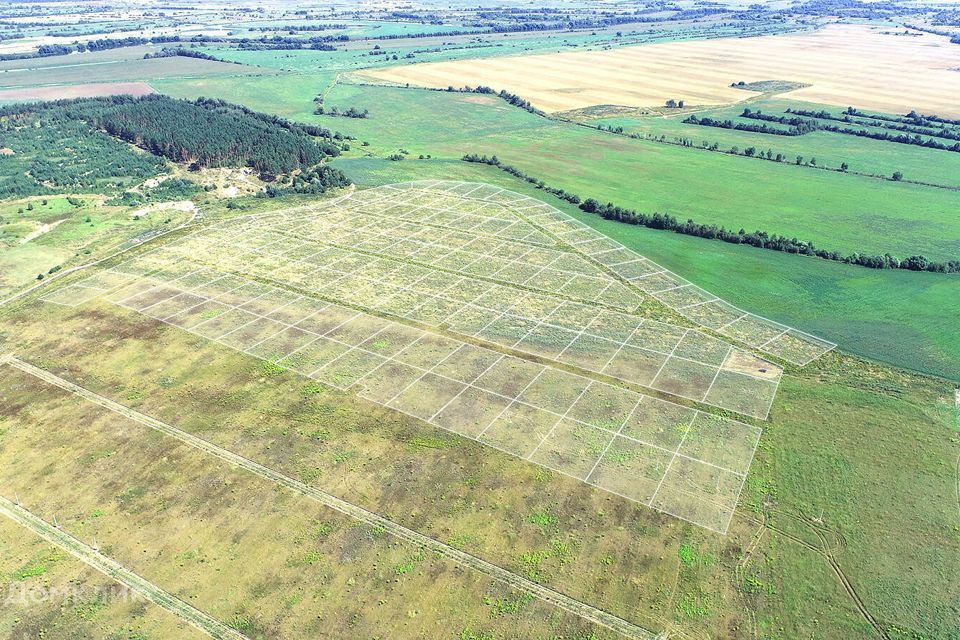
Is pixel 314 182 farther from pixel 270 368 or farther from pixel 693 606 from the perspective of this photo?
pixel 693 606

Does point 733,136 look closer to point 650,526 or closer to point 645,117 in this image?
point 645,117

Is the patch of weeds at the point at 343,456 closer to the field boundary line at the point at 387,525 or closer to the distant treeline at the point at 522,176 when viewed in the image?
the field boundary line at the point at 387,525

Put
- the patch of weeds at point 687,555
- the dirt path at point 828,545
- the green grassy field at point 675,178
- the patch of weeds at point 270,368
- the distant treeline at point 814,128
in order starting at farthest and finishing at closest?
the distant treeline at point 814,128 < the green grassy field at point 675,178 < the patch of weeds at point 270,368 < the patch of weeds at point 687,555 < the dirt path at point 828,545

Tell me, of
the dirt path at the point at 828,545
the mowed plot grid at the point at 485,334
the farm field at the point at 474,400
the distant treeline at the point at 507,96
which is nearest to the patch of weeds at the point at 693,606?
the farm field at the point at 474,400

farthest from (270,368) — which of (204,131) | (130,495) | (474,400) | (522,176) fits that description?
(204,131)

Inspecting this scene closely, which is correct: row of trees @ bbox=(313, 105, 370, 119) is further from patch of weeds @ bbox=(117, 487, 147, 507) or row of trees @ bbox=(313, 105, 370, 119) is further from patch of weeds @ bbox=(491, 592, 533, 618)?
patch of weeds @ bbox=(491, 592, 533, 618)

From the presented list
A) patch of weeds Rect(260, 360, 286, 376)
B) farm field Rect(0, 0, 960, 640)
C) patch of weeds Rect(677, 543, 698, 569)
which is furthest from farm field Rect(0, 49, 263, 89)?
patch of weeds Rect(677, 543, 698, 569)

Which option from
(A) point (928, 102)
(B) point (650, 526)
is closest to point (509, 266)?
(B) point (650, 526)
